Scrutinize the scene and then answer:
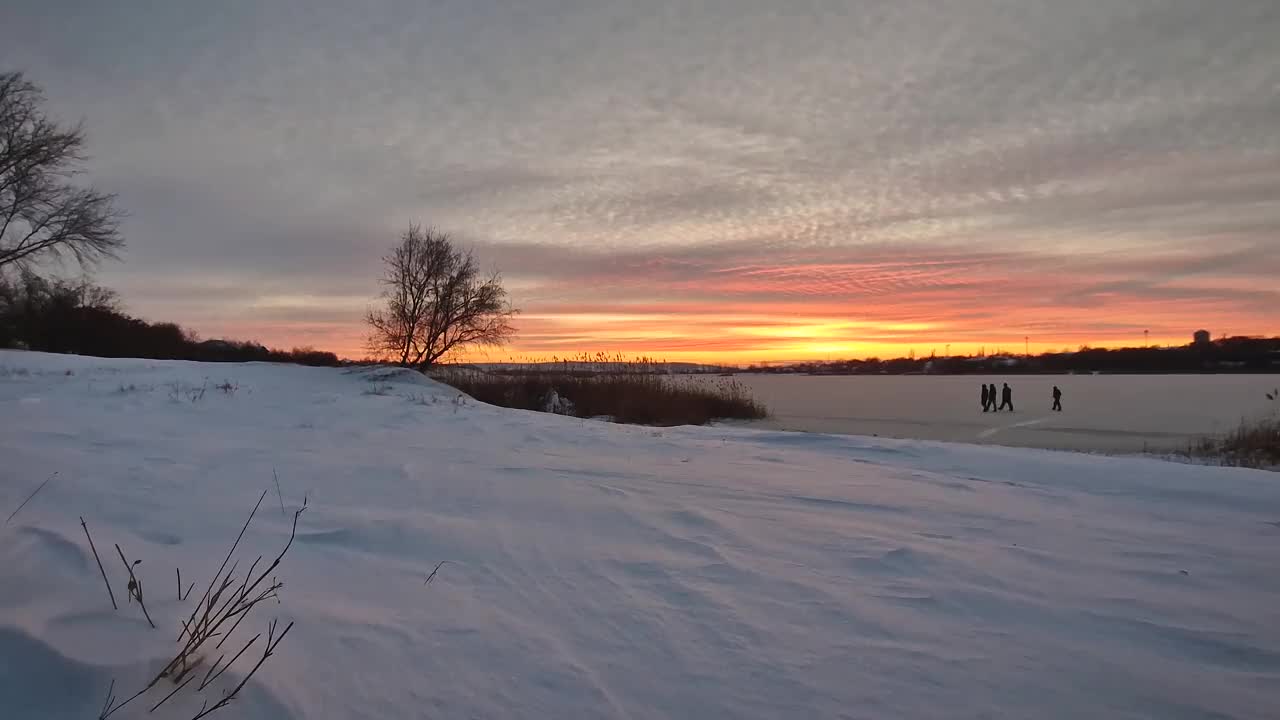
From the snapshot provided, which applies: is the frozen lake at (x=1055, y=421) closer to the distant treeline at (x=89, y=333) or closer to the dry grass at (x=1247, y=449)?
the dry grass at (x=1247, y=449)

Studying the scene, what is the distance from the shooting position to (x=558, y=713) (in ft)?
4.75

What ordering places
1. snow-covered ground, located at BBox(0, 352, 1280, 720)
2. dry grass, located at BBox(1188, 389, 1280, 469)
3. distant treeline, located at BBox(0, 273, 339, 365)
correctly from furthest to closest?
distant treeline, located at BBox(0, 273, 339, 365) < dry grass, located at BBox(1188, 389, 1280, 469) < snow-covered ground, located at BBox(0, 352, 1280, 720)

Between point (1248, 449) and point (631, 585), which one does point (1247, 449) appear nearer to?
point (1248, 449)

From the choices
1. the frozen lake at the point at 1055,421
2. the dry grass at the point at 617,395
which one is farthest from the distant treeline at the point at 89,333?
the frozen lake at the point at 1055,421

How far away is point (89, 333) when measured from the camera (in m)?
20.2

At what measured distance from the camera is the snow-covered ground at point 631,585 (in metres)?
1.51

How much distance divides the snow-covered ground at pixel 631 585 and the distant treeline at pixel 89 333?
711 inches

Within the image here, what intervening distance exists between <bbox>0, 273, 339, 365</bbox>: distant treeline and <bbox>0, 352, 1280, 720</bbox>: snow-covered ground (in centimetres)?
1806

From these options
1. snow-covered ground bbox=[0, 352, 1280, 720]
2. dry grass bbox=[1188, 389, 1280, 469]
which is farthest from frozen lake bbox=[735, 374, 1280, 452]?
snow-covered ground bbox=[0, 352, 1280, 720]

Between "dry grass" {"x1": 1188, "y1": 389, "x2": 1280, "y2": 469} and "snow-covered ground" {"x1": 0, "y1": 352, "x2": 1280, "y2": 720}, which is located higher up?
"snow-covered ground" {"x1": 0, "y1": 352, "x2": 1280, "y2": 720}

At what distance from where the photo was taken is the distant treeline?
64.4 feet

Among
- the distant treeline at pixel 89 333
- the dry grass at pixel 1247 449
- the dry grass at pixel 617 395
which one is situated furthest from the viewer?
the distant treeline at pixel 89 333

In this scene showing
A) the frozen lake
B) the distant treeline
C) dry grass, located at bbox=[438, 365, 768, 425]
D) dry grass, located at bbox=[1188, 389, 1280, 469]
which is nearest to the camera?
dry grass, located at bbox=[1188, 389, 1280, 469]

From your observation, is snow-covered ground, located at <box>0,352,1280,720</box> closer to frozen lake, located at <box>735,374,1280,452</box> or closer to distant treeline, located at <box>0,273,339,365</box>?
frozen lake, located at <box>735,374,1280,452</box>
